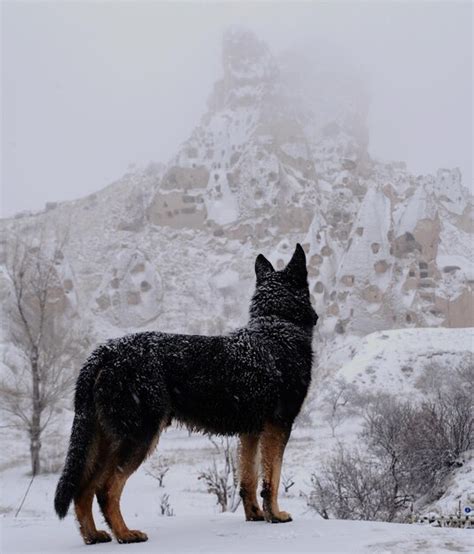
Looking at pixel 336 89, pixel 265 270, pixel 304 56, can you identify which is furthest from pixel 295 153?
pixel 265 270

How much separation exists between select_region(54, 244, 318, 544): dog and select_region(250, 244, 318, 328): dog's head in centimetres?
11

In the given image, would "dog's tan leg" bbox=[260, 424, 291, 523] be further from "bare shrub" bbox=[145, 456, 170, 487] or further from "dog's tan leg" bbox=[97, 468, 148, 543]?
"bare shrub" bbox=[145, 456, 170, 487]

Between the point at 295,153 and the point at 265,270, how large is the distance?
14925 centimetres

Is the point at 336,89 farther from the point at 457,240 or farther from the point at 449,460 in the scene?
the point at 449,460

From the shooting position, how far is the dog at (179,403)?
468 cm

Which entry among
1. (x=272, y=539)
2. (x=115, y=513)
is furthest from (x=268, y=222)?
(x=272, y=539)

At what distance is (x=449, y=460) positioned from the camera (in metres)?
19.8

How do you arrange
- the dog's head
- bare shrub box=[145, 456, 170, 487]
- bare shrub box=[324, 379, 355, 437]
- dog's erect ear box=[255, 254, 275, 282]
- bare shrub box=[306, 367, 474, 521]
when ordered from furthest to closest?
bare shrub box=[324, 379, 355, 437] < bare shrub box=[145, 456, 170, 487] < bare shrub box=[306, 367, 474, 521] < dog's erect ear box=[255, 254, 275, 282] < the dog's head

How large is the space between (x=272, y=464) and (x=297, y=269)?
1.78m

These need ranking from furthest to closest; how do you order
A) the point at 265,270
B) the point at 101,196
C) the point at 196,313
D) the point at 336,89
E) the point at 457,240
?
the point at 336,89 → the point at 101,196 → the point at 457,240 → the point at 196,313 → the point at 265,270

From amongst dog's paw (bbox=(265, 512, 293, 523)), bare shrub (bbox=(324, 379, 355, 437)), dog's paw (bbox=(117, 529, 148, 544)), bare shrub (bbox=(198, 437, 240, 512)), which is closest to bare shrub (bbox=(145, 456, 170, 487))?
bare shrub (bbox=(198, 437, 240, 512))

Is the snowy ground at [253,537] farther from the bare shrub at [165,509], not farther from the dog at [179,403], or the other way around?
the bare shrub at [165,509]

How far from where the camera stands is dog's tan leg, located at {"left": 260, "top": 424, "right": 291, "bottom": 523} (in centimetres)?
512

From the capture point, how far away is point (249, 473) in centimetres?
536
